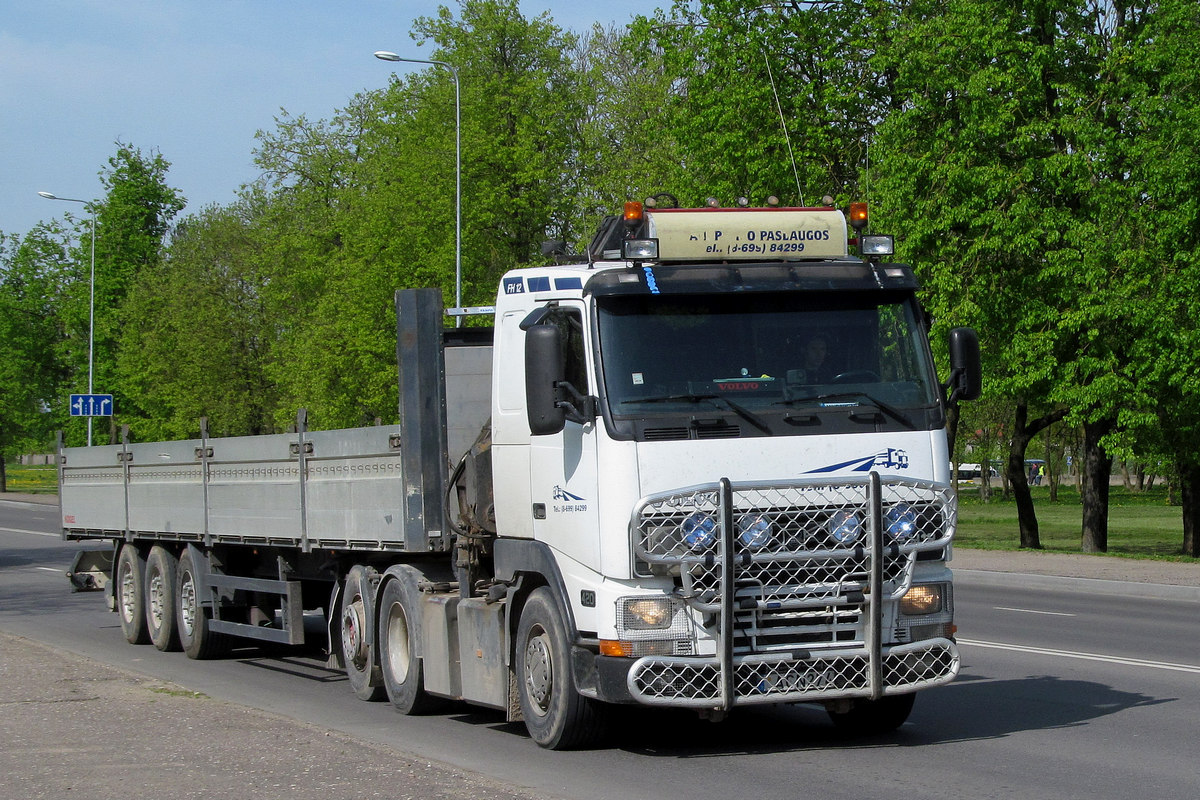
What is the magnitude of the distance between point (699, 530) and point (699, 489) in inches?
8.7

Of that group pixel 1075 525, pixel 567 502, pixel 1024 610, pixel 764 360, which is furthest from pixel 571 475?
pixel 1075 525

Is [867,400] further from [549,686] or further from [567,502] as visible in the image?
[549,686]

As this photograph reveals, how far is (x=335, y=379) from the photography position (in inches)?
1791

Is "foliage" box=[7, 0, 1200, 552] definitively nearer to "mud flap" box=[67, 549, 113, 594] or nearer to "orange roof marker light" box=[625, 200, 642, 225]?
"orange roof marker light" box=[625, 200, 642, 225]

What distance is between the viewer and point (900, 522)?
7.80m

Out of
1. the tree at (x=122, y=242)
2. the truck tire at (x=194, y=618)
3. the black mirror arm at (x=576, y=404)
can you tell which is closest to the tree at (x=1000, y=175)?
the truck tire at (x=194, y=618)

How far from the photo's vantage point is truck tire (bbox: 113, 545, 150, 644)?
48.9 feet

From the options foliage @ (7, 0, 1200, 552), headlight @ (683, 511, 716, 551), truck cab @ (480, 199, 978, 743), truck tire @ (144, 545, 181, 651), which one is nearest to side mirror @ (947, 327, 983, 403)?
truck cab @ (480, 199, 978, 743)

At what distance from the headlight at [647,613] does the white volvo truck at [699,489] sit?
12 mm

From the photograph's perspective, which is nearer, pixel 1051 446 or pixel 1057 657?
pixel 1057 657

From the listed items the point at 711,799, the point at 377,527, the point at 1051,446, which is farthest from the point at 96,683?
the point at 1051,446

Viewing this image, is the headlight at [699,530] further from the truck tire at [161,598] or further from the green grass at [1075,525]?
the green grass at [1075,525]

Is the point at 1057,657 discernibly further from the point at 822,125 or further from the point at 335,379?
the point at 335,379

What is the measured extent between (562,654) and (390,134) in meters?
37.7
